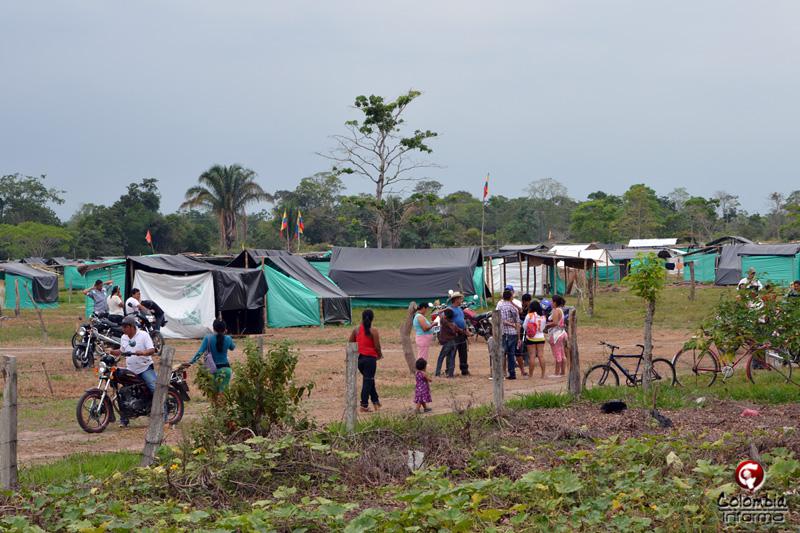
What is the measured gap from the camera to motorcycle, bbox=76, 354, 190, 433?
10086mm

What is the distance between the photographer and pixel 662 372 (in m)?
13.2

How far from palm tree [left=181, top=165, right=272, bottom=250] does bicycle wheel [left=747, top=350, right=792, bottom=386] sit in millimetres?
45737

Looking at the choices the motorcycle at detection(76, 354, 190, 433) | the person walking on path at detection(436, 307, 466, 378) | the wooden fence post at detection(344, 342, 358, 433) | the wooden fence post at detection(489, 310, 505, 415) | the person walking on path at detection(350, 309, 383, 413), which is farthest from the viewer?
the person walking on path at detection(436, 307, 466, 378)

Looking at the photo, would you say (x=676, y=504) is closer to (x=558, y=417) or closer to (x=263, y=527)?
(x=263, y=527)

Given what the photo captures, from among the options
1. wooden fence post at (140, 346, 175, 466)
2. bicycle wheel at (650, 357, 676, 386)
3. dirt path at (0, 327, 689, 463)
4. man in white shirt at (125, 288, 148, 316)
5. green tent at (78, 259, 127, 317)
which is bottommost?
dirt path at (0, 327, 689, 463)

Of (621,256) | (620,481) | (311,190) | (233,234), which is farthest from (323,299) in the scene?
(311,190)

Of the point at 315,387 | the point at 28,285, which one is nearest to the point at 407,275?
the point at 28,285

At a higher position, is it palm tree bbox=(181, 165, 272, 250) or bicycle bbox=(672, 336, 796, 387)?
palm tree bbox=(181, 165, 272, 250)

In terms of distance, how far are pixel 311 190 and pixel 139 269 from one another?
177ft

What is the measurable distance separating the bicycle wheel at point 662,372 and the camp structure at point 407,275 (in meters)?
16.8

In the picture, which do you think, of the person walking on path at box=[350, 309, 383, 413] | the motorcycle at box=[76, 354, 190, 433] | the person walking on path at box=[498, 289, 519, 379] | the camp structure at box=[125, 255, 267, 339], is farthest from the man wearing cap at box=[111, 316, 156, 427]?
the camp structure at box=[125, 255, 267, 339]

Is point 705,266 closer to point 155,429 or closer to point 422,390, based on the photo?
point 422,390

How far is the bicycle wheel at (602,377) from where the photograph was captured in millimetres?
12289

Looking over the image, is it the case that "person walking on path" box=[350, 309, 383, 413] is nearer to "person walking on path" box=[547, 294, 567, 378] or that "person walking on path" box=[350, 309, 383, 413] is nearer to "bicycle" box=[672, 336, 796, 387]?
"bicycle" box=[672, 336, 796, 387]
